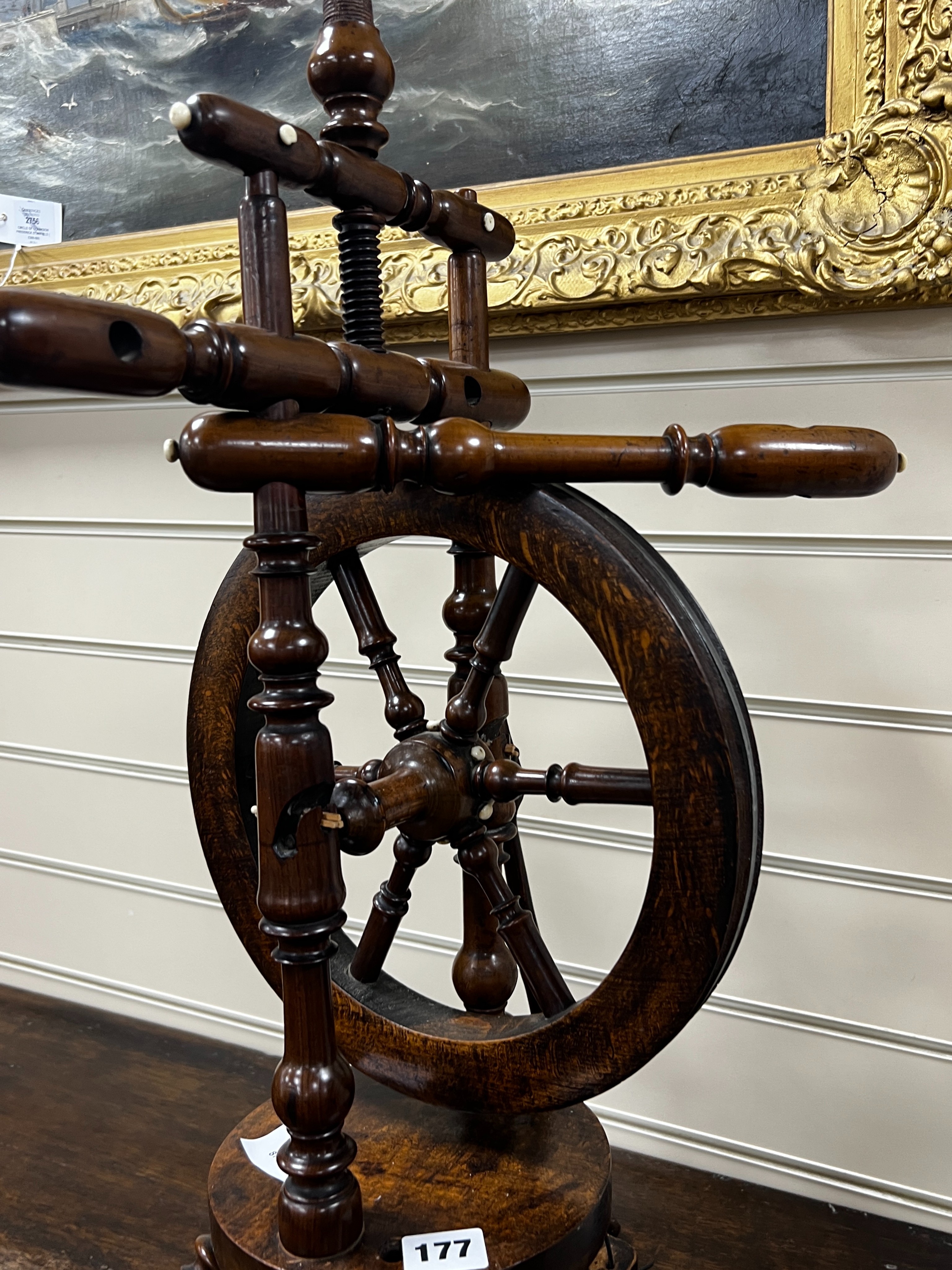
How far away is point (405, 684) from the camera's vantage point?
35.1 inches

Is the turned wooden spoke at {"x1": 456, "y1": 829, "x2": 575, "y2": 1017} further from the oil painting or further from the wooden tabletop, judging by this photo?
the oil painting

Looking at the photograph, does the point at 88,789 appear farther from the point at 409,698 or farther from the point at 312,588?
the point at 409,698

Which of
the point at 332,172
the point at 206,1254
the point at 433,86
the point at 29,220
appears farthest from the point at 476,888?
the point at 29,220

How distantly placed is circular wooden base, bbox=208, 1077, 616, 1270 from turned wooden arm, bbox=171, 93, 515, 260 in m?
0.71

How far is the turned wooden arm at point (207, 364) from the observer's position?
52 centimetres

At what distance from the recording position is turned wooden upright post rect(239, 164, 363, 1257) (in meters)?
0.66

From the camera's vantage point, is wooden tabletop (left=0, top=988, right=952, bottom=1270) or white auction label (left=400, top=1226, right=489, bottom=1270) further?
wooden tabletop (left=0, top=988, right=952, bottom=1270)

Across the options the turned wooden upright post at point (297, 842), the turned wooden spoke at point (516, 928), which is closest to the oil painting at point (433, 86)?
the turned wooden upright post at point (297, 842)

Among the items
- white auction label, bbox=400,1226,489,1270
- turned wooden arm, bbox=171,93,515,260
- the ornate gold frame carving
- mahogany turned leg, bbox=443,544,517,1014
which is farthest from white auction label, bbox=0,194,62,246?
white auction label, bbox=400,1226,489,1270

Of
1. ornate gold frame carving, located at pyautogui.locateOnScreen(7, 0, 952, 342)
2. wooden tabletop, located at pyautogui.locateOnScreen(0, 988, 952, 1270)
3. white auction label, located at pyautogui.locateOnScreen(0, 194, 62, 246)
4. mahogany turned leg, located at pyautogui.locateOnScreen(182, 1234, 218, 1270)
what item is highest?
white auction label, located at pyautogui.locateOnScreen(0, 194, 62, 246)

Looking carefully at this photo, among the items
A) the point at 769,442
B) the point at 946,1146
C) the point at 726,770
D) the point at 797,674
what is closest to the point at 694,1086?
the point at 946,1146

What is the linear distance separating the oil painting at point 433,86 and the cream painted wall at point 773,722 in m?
0.21

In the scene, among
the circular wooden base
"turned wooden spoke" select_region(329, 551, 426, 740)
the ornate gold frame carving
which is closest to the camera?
the circular wooden base

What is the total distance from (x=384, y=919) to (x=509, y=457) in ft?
1.42
